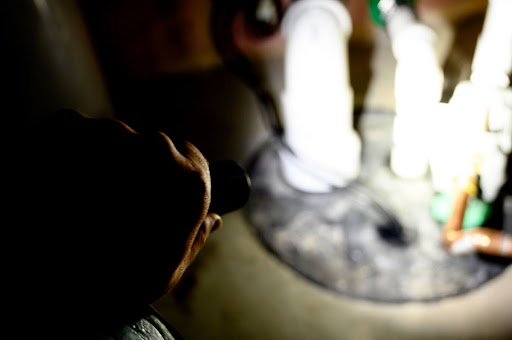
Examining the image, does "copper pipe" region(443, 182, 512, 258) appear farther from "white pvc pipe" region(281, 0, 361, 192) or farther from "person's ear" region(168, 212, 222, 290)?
"person's ear" region(168, 212, 222, 290)

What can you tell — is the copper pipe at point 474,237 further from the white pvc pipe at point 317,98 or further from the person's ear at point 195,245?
the person's ear at point 195,245

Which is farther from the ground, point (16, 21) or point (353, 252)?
point (16, 21)

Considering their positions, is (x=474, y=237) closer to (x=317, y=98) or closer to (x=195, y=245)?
(x=317, y=98)

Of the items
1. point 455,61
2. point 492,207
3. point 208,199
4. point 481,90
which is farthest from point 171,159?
point 455,61

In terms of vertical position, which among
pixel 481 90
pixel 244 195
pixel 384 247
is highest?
pixel 244 195

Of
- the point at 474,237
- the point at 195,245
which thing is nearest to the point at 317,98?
the point at 474,237

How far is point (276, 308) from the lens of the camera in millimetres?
783

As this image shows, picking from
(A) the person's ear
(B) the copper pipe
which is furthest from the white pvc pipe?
(A) the person's ear

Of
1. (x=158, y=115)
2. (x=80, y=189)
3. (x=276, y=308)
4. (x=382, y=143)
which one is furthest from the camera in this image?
(x=158, y=115)

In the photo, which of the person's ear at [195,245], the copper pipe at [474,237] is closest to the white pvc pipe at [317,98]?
the copper pipe at [474,237]

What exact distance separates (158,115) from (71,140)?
88 cm

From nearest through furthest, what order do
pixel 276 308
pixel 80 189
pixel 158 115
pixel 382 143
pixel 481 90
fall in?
pixel 80 189
pixel 481 90
pixel 276 308
pixel 382 143
pixel 158 115

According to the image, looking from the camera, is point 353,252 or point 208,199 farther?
point 353,252

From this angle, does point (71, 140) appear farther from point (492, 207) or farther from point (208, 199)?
point (492, 207)
